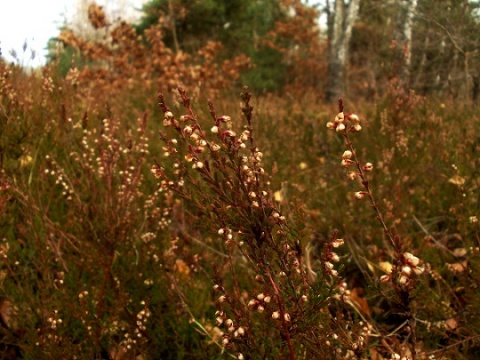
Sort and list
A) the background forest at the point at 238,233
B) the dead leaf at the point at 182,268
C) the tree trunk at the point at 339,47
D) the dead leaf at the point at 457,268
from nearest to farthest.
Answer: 1. the background forest at the point at 238,233
2. the dead leaf at the point at 457,268
3. the dead leaf at the point at 182,268
4. the tree trunk at the point at 339,47

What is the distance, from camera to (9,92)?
2779 millimetres

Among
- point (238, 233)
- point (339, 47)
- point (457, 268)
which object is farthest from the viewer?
point (339, 47)

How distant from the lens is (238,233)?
1114mm

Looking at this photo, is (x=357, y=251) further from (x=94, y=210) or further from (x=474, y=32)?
(x=474, y=32)

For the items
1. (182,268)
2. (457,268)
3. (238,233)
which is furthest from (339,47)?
(238,233)

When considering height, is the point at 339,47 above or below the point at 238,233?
above

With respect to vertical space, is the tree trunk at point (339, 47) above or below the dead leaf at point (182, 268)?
above

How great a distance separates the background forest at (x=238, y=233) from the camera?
1152 millimetres

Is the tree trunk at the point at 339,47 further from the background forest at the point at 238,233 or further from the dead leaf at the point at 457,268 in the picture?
the dead leaf at the point at 457,268

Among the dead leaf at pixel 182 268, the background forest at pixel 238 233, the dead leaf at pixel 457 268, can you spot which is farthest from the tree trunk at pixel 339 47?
the dead leaf at pixel 182 268

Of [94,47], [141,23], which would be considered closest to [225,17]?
[141,23]

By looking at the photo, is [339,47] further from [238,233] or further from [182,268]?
[238,233]

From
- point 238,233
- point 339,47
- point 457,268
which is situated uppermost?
point 339,47

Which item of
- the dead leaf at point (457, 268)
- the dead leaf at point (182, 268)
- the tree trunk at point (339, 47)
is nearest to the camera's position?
the dead leaf at point (457, 268)
